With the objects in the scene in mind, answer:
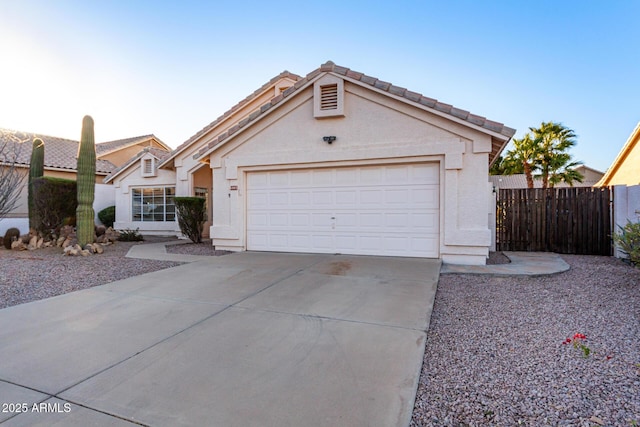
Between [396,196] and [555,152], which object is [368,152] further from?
[555,152]

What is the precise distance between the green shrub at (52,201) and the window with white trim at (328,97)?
30.9 feet

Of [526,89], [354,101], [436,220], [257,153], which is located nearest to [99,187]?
[257,153]

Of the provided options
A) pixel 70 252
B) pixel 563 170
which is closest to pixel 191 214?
pixel 70 252

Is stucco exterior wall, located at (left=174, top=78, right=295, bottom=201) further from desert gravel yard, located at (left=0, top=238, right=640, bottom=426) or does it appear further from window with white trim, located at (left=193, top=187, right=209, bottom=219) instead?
desert gravel yard, located at (left=0, top=238, right=640, bottom=426)

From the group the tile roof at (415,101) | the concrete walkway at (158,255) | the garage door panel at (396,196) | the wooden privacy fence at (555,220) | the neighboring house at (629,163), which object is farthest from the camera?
the neighboring house at (629,163)

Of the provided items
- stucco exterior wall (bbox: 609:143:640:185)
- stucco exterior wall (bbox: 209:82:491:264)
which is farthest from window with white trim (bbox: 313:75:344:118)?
stucco exterior wall (bbox: 609:143:640:185)

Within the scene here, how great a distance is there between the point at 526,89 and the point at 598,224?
7.46 meters

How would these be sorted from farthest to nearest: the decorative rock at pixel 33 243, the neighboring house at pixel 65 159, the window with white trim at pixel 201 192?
the neighboring house at pixel 65 159 < the window with white trim at pixel 201 192 < the decorative rock at pixel 33 243

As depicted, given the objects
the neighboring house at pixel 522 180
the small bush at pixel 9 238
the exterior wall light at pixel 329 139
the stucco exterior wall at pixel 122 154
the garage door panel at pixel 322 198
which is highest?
the stucco exterior wall at pixel 122 154

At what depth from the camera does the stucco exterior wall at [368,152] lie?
8031 millimetres

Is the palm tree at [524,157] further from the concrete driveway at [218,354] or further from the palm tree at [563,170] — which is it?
the concrete driveway at [218,354]

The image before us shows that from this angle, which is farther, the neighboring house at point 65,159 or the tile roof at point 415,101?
the neighboring house at point 65,159

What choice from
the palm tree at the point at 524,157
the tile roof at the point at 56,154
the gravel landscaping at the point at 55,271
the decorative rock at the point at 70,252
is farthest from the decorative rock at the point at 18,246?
the palm tree at the point at 524,157

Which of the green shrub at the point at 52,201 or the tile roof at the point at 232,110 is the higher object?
the tile roof at the point at 232,110
